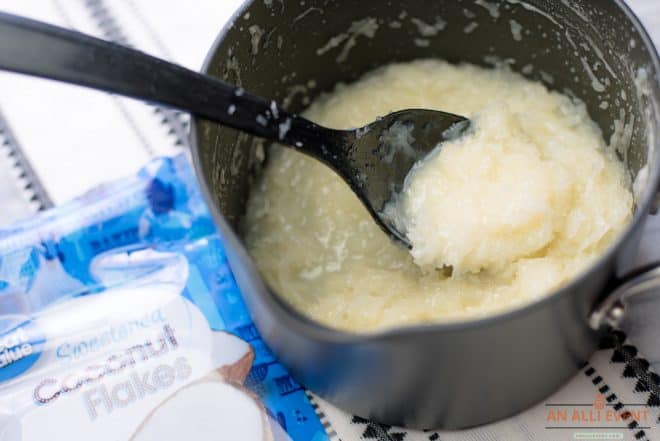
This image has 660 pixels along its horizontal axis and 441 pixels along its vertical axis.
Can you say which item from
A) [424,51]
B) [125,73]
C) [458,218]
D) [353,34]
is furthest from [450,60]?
[125,73]

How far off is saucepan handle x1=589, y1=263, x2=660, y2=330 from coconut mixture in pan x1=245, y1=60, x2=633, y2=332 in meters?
0.08

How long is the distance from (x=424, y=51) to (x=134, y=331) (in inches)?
24.1

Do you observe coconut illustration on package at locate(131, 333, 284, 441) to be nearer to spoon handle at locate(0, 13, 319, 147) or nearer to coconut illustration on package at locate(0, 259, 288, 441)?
coconut illustration on package at locate(0, 259, 288, 441)

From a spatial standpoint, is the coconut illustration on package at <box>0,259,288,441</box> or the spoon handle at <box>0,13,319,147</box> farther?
the coconut illustration on package at <box>0,259,288,441</box>

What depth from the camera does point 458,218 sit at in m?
1.02

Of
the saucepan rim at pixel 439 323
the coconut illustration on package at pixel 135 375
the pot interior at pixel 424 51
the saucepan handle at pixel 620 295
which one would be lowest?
the coconut illustration on package at pixel 135 375

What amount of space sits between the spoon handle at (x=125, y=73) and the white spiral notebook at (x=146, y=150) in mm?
356

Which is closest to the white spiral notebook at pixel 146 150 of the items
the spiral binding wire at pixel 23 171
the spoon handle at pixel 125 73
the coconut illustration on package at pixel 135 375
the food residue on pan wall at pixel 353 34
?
the spiral binding wire at pixel 23 171

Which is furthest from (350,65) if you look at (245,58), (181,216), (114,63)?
(114,63)

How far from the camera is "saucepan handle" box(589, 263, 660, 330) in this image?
2.72ft

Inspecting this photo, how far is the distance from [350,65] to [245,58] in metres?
0.23

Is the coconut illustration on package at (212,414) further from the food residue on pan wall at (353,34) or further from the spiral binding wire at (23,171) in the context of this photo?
the food residue on pan wall at (353,34)

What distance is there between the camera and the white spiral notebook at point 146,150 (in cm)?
99

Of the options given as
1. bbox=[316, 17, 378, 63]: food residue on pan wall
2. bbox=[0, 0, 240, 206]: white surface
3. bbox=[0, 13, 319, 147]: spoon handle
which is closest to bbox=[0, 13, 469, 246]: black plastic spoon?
bbox=[0, 13, 319, 147]: spoon handle
